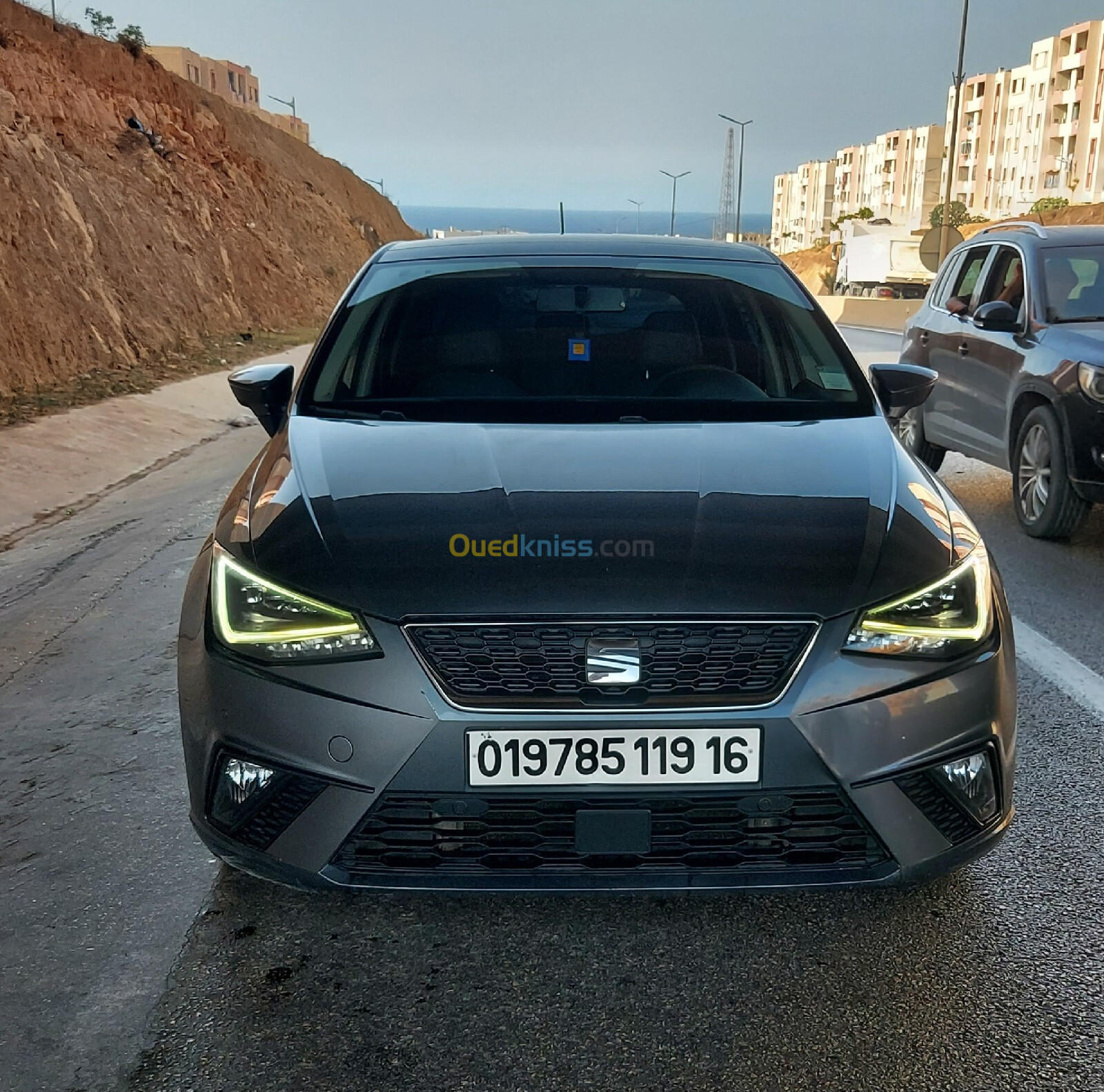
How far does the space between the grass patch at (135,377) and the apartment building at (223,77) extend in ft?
193

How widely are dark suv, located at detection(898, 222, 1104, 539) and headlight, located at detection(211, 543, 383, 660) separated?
17.2 ft

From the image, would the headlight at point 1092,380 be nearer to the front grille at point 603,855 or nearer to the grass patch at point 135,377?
the front grille at point 603,855

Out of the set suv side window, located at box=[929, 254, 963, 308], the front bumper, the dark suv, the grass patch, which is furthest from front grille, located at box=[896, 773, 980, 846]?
the grass patch

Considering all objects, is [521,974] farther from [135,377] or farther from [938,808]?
[135,377]

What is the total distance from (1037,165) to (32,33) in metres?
98.1

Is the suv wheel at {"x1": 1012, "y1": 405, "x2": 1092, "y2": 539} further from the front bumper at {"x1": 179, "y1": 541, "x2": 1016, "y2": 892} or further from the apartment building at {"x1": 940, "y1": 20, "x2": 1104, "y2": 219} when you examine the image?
the apartment building at {"x1": 940, "y1": 20, "x2": 1104, "y2": 219}

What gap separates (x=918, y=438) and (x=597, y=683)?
705cm

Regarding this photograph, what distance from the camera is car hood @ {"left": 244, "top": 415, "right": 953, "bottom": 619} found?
2.59 metres

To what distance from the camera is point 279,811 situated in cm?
263

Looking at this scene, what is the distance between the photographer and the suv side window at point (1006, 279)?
7996 mm

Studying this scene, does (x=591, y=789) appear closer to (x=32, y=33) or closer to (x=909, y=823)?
(x=909, y=823)

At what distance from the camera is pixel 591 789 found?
252 cm

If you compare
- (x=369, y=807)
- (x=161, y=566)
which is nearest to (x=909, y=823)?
(x=369, y=807)

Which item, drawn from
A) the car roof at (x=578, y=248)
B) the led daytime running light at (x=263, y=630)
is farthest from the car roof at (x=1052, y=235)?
the led daytime running light at (x=263, y=630)
